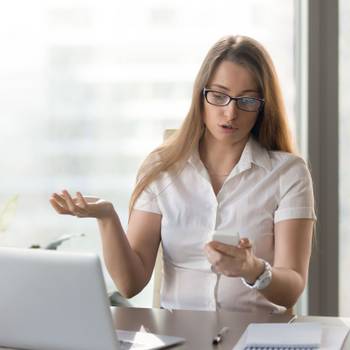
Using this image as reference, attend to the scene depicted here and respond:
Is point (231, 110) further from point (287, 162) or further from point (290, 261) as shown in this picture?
point (290, 261)

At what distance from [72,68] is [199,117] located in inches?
46.0

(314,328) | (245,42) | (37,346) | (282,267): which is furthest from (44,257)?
(245,42)

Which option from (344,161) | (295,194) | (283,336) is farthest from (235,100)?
(344,161)

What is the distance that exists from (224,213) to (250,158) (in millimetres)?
Result: 173

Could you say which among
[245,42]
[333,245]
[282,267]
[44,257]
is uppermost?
[245,42]

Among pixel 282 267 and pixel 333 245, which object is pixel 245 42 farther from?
pixel 333 245

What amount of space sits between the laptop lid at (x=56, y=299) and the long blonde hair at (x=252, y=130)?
90 centimetres

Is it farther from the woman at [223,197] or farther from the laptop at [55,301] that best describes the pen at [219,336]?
the woman at [223,197]

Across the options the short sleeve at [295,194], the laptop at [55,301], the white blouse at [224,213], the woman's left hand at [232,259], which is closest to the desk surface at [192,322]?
the woman's left hand at [232,259]

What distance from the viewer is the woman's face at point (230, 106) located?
89.1 inches

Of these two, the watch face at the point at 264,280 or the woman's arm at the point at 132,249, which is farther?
the woman's arm at the point at 132,249

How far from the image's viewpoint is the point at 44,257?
1.50 metres

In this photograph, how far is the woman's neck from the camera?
7.80 ft

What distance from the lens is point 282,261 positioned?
7.29 ft
